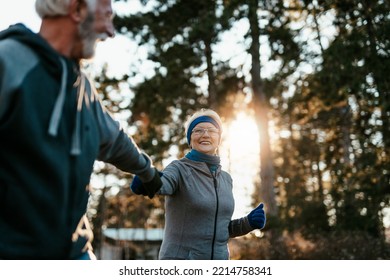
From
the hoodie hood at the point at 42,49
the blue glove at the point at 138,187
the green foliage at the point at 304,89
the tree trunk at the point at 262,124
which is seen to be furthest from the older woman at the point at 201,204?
the tree trunk at the point at 262,124

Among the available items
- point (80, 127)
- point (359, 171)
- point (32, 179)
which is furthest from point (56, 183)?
point (359, 171)

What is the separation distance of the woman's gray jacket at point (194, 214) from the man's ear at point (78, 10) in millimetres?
1927

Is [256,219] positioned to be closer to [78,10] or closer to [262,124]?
[78,10]

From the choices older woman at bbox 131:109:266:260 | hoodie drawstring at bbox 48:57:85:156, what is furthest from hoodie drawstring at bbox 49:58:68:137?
older woman at bbox 131:109:266:260

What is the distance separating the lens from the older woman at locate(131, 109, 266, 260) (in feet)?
12.6

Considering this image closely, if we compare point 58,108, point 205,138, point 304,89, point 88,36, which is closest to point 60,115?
point 58,108

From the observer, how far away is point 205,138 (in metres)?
4.14

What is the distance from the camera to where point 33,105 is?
175 cm

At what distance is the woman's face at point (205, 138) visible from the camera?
164 inches

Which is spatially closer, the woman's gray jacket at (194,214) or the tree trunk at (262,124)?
the woman's gray jacket at (194,214)

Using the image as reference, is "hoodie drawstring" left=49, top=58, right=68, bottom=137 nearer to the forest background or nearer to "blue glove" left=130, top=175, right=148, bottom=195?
"blue glove" left=130, top=175, right=148, bottom=195

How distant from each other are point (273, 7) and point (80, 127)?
15166 millimetres

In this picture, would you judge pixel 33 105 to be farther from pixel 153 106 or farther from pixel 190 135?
pixel 153 106

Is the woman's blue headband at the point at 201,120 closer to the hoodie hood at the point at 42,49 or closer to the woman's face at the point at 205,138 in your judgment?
the woman's face at the point at 205,138
